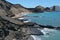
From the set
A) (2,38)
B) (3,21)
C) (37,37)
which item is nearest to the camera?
(2,38)

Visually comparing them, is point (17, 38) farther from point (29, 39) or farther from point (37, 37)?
point (37, 37)

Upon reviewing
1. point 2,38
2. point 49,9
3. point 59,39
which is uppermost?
point 2,38

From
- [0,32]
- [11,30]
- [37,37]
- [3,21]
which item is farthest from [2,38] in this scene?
[37,37]

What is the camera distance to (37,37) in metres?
31.6

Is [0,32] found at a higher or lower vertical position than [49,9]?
higher

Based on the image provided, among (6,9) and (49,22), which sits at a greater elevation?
(6,9)

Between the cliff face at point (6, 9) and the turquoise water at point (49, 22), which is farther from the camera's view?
the cliff face at point (6, 9)

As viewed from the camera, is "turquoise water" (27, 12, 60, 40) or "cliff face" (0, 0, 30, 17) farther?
"cliff face" (0, 0, 30, 17)

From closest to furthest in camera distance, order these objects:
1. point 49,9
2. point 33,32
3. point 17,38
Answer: point 17,38 < point 33,32 < point 49,9

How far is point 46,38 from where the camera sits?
3100 cm

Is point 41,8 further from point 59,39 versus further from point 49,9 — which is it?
point 59,39

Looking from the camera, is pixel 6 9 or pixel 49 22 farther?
pixel 6 9

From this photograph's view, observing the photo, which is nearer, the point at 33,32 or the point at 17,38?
the point at 17,38

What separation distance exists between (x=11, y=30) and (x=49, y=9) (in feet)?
526
